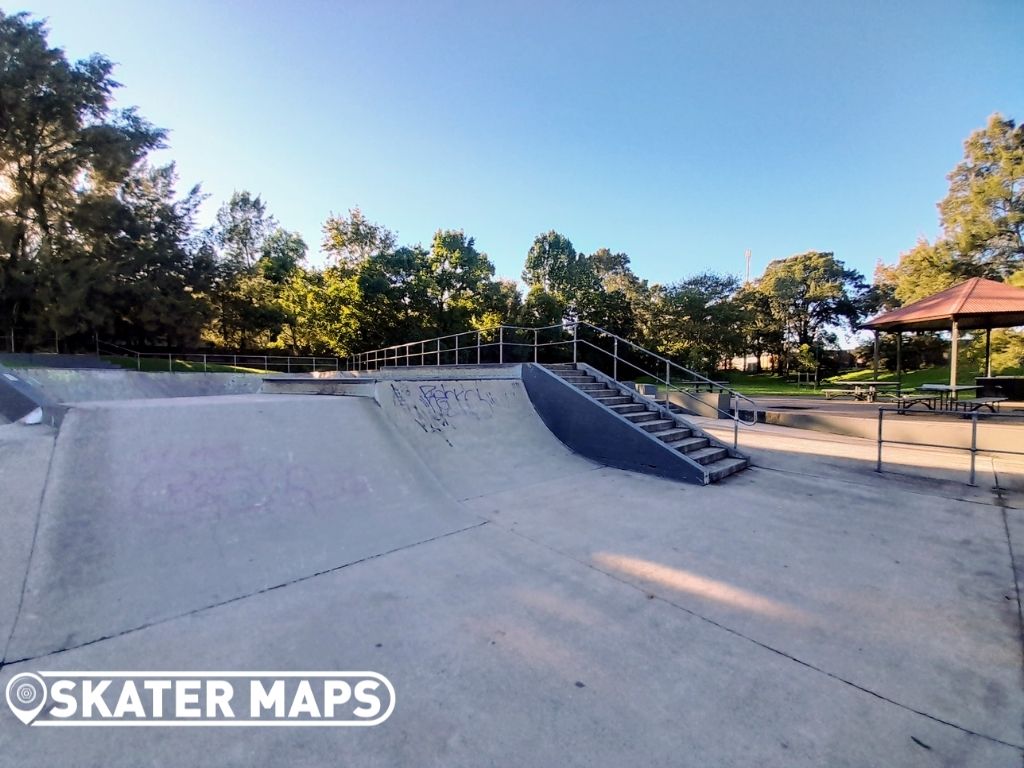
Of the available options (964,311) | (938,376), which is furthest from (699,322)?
(964,311)

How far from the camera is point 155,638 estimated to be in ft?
7.70

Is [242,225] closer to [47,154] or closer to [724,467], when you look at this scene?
[47,154]

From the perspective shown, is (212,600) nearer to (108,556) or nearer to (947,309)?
(108,556)

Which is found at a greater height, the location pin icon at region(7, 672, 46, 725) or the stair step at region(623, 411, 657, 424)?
the stair step at region(623, 411, 657, 424)

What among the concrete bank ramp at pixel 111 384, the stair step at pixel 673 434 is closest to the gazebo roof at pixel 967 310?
the stair step at pixel 673 434

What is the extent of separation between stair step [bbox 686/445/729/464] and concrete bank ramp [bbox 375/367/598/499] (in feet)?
4.66

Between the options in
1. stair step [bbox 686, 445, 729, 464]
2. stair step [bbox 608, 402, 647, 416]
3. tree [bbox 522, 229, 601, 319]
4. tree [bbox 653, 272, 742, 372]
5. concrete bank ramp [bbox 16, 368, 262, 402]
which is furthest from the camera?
tree [bbox 522, 229, 601, 319]

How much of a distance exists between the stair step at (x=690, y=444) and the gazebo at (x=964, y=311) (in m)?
7.94

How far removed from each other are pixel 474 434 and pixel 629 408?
2757 mm

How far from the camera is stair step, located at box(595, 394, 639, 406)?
711 cm

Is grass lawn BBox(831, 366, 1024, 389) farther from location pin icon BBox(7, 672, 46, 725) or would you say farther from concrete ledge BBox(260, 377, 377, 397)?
location pin icon BBox(7, 672, 46, 725)

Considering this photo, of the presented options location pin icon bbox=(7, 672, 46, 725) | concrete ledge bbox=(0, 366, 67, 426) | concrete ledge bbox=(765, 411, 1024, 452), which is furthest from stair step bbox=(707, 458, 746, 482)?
concrete ledge bbox=(0, 366, 67, 426)

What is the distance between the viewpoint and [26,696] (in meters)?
1.93

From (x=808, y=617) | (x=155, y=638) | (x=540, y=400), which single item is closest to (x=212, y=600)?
(x=155, y=638)
